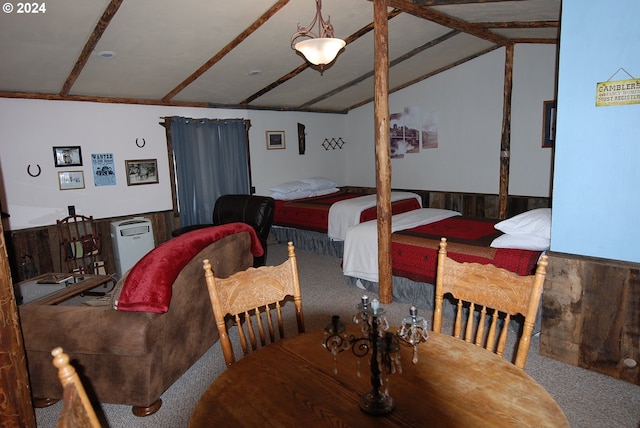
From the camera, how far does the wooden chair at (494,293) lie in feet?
4.84

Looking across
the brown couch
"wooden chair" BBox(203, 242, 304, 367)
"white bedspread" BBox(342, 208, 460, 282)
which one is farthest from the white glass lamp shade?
"wooden chair" BBox(203, 242, 304, 367)

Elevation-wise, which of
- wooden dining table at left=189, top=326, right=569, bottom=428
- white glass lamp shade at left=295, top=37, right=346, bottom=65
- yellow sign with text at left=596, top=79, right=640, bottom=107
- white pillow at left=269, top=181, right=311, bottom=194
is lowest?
wooden dining table at left=189, top=326, right=569, bottom=428

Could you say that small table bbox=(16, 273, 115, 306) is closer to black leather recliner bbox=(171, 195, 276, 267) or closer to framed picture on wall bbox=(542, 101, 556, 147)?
black leather recliner bbox=(171, 195, 276, 267)

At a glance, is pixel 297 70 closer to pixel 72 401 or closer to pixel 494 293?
pixel 494 293

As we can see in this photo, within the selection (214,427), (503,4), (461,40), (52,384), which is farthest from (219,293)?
(461,40)

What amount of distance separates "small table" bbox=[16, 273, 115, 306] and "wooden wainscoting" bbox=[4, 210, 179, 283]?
1000 mm

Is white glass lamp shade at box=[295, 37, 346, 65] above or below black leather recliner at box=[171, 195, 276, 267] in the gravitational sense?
above

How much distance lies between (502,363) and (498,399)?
21 cm

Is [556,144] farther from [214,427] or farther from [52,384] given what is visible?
[52,384]

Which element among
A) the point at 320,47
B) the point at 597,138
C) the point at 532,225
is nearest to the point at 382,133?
the point at 320,47

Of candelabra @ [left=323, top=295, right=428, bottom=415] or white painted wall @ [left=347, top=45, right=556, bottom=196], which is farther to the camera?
white painted wall @ [left=347, top=45, right=556, bottom=196]

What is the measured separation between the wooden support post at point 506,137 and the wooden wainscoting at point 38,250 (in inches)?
204

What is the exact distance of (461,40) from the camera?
16.8 feet

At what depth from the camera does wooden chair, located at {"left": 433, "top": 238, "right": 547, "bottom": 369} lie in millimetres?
1475
